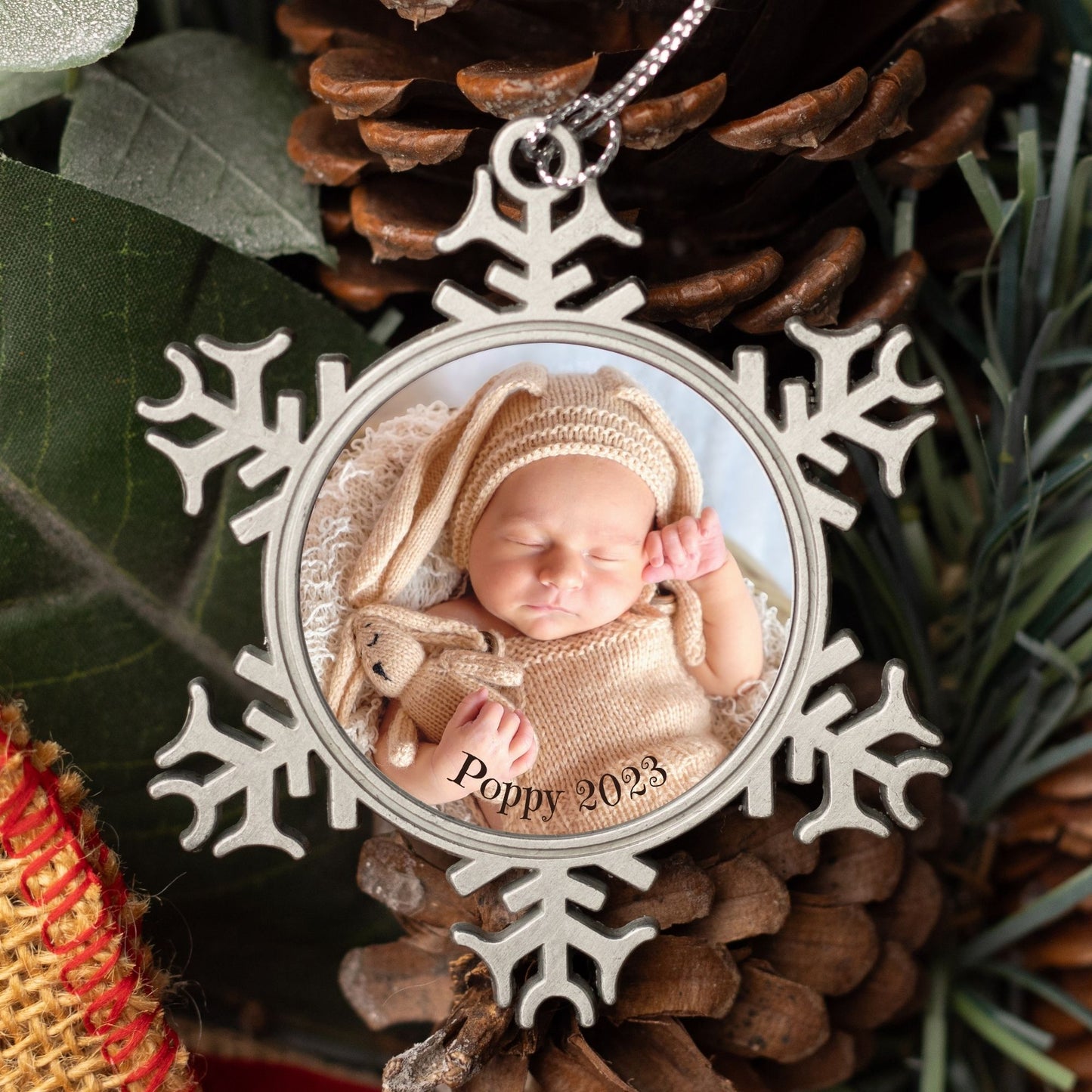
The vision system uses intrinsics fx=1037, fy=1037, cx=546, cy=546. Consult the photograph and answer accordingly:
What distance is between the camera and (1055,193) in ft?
2.02

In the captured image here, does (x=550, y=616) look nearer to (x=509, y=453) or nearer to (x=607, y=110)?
(x=509, y=453)

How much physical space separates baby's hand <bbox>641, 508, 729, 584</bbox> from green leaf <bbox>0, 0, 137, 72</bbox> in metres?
0.39

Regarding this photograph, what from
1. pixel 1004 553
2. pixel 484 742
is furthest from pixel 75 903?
pixel 1004 553

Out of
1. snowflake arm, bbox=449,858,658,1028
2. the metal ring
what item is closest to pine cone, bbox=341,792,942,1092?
snowflake arm, bbox=449,858,658,1028

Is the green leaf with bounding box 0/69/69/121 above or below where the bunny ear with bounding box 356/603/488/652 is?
above

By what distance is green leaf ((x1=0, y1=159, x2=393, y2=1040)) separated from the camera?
1.93 feet

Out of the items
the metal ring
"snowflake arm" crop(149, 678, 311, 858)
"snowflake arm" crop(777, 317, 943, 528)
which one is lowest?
"snowflake arm" crop(149, 678, 311, 858)

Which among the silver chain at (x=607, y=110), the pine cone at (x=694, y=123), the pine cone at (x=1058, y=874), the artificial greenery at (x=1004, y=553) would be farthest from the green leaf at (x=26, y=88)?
the pine cone at (x=1058, y=874)

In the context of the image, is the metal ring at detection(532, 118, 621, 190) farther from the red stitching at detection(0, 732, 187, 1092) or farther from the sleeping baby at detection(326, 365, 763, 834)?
the red stitching at detection(0, 732, 187, 1092)

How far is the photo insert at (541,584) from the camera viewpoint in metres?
0.54

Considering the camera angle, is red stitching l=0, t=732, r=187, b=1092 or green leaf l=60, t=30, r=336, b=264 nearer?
red stitching l=0, t=732, r=187, b=1092

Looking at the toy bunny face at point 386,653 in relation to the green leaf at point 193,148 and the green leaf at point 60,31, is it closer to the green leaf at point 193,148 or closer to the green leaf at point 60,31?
the green leaf at point 193,148

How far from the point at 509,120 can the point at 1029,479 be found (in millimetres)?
344

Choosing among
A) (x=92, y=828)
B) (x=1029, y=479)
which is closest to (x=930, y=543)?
(x=1029, y=479)
